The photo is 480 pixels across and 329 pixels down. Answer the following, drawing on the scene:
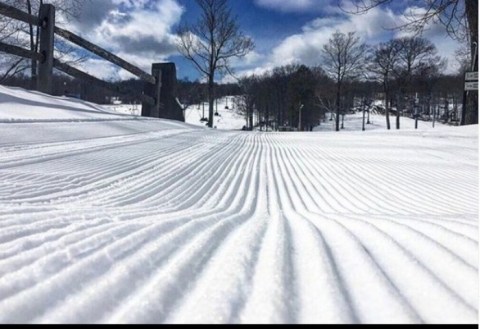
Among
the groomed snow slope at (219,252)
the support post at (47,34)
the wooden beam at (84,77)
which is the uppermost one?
the support post at (47,34)

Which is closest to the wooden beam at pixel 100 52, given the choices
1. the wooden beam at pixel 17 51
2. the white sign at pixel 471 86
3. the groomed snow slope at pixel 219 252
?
the wooden beam at pixel 17 51

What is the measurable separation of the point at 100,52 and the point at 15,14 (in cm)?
282

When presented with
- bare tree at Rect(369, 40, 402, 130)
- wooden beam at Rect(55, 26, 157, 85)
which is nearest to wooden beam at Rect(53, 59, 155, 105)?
wooden beam at Rect(55, 26, 157, 85)

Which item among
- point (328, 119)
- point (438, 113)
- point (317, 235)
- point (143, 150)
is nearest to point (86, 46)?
point (143, 150)

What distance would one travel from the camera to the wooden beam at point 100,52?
8.71 m

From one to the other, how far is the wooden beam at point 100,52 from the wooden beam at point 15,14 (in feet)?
3.05

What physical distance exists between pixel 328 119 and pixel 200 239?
209 ft

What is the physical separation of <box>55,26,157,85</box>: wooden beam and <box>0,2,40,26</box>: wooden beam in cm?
93

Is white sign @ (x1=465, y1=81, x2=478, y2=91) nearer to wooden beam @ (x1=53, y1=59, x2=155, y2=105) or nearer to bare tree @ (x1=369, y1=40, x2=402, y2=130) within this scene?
wooden beam @ (x1=53, y1=59, x2=155, y2=105)

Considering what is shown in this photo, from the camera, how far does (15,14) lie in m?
6.72

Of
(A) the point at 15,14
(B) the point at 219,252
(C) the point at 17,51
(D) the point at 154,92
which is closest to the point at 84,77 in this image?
(C) the point at 17,51

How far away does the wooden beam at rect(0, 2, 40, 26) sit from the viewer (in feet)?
21.1

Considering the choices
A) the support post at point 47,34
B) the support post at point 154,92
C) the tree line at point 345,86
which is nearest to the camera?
the support post at point 47,34

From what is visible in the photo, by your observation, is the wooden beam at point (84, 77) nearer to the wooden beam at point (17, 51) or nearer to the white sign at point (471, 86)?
the wooden beam at point (17, 51)
